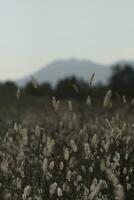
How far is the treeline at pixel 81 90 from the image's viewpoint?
2236 inches

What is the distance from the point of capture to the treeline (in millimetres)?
56794

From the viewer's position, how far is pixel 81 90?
46062mm

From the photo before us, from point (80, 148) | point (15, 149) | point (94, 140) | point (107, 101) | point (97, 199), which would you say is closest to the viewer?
point (97, 199)

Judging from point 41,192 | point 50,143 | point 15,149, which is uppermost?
point 50,143

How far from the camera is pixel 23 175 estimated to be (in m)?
7.89

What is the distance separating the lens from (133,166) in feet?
27.9

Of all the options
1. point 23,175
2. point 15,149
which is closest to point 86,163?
point 23,175

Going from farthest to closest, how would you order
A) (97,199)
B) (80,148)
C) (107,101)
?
(80,148) → (107,101) → (97,199)

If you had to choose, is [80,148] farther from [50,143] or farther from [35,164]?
[50,143]

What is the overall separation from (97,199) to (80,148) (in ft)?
6.55

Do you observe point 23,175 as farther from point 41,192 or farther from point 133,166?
point 133,166

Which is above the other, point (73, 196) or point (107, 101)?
point (107, 101)

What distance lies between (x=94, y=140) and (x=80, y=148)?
1408mm

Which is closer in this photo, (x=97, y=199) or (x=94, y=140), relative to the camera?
(x=97, y=199)
